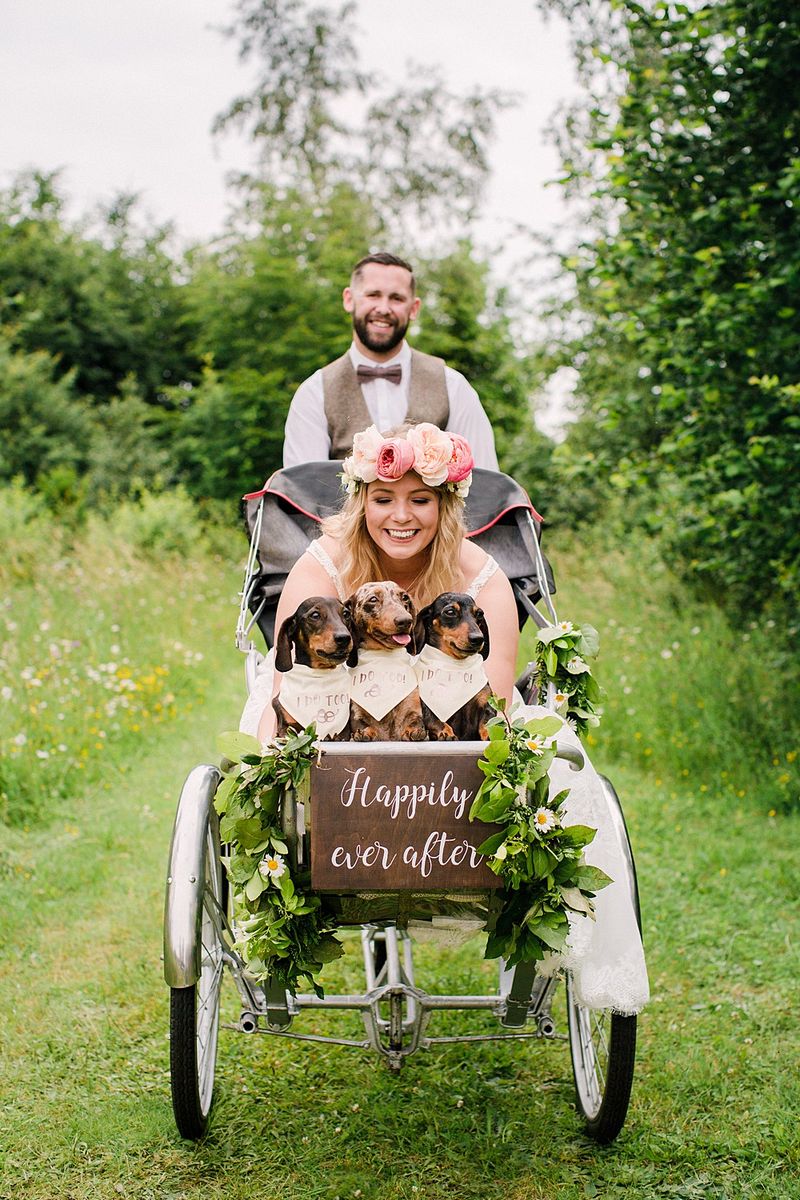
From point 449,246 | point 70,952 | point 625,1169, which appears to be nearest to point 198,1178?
point 625,1169

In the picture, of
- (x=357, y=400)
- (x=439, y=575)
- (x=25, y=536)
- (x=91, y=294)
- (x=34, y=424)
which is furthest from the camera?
(x=91, y=294)

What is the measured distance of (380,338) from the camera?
4.14 metres

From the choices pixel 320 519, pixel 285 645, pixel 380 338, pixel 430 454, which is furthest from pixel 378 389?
pixel 285 645

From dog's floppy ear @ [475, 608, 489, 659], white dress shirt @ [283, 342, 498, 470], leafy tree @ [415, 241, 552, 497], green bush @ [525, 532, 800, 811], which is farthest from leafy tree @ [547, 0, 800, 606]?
leafy tree @ [415, 241, 552, 497]

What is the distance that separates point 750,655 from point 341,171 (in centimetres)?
1583

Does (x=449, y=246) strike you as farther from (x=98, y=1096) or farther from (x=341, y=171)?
(x=98, y=1096)

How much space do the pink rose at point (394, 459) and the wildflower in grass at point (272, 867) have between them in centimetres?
98

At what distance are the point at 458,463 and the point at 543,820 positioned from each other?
0.98 m

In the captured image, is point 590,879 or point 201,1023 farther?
point 201,1023

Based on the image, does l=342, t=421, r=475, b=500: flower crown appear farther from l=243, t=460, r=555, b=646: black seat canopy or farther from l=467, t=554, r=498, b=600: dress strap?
l=243, t=460, r=555, b=646: black seat canopy

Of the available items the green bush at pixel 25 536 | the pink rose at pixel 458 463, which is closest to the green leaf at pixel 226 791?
the pink rose at pixel 458 463

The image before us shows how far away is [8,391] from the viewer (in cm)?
1683

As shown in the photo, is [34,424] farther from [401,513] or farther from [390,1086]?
[401,513]

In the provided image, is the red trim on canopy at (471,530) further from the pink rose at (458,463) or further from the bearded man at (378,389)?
the bearded man at (378,389)
